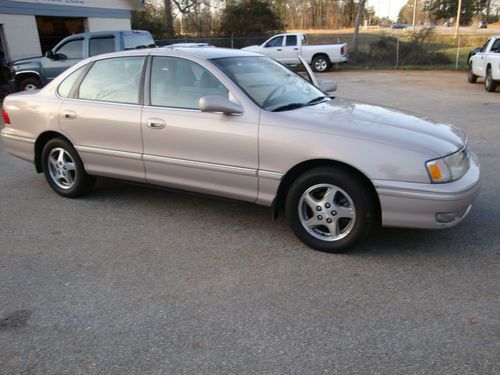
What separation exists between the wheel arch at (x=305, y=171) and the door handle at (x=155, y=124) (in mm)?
1303

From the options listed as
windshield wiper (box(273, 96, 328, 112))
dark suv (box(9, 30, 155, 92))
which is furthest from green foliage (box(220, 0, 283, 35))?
windshield wiper (box(273, 96, 328, 112))

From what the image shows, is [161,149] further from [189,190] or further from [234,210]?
[234,210]

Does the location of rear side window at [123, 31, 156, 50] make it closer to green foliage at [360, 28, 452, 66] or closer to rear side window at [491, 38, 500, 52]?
rear side window at [491, 38, 500, 52]

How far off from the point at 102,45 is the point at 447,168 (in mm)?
10856

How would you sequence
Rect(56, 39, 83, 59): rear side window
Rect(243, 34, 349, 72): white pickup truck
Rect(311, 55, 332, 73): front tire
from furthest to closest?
Rect(311, 55, 332, 73): front tire < Rect(243, 34, 349, 72): white pickup truck < Rect(56, 39, 83, 59): rear side window

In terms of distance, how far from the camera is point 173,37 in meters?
32.0

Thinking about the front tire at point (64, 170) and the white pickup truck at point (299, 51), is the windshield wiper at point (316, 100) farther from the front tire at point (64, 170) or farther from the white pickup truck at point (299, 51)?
the white pickup truck at point (299, 51)

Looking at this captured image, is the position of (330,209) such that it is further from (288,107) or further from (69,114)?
(69,114)

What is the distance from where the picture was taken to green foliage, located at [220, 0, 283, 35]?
102ft

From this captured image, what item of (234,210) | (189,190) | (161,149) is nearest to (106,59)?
(161,149)

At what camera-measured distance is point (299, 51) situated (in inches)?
903

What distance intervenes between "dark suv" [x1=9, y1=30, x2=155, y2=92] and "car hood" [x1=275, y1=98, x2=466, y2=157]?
9.32 meters

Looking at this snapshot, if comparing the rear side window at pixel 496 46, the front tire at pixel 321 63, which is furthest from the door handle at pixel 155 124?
the front tire at pixel 321 63

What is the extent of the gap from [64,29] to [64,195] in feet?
62.0
